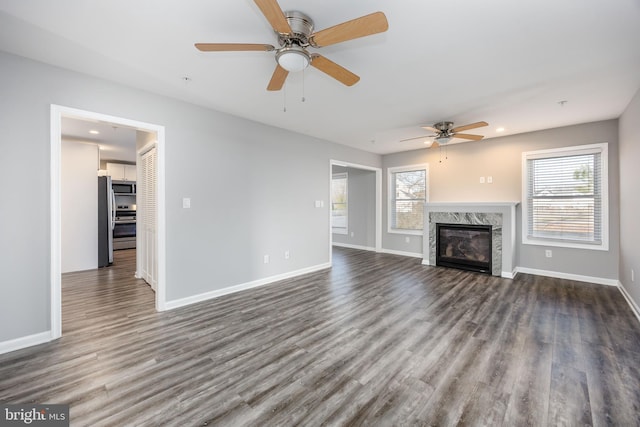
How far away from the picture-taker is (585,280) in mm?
4410

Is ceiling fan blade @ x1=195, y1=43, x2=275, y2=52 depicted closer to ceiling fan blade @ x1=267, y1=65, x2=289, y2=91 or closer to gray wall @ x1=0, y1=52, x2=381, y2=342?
ceiling fan blade @ x1=267, y1=65, x2=289, y2=91

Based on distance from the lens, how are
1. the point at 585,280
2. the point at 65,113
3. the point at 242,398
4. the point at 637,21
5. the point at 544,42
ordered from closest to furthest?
the point at 242,398, the point at 637,21, the point at 544,42, the point at 65,113, the point at 585,280

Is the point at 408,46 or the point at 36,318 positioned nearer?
the point at 408,46

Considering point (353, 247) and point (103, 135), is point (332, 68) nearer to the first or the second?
point (103, 135)

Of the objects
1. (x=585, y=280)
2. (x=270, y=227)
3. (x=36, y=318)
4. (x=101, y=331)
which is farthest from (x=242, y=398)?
(x=585, y=280)

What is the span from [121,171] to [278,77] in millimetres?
7781

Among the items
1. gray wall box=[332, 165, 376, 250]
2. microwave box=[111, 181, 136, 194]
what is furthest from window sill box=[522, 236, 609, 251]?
microwave box=[111, 181, 136, 194]

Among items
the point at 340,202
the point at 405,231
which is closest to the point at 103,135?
the point at 340,202

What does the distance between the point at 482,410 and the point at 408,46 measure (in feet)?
8.97

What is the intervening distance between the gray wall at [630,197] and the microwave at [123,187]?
10.3m

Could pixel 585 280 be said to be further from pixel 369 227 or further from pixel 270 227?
pixel 270 227

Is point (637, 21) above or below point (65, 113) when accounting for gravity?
above

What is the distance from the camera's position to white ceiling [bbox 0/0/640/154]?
1826mm

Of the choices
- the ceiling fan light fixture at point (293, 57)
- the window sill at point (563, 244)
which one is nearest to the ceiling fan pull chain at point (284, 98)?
the ceiling fan light fixture at point (293, 57)
